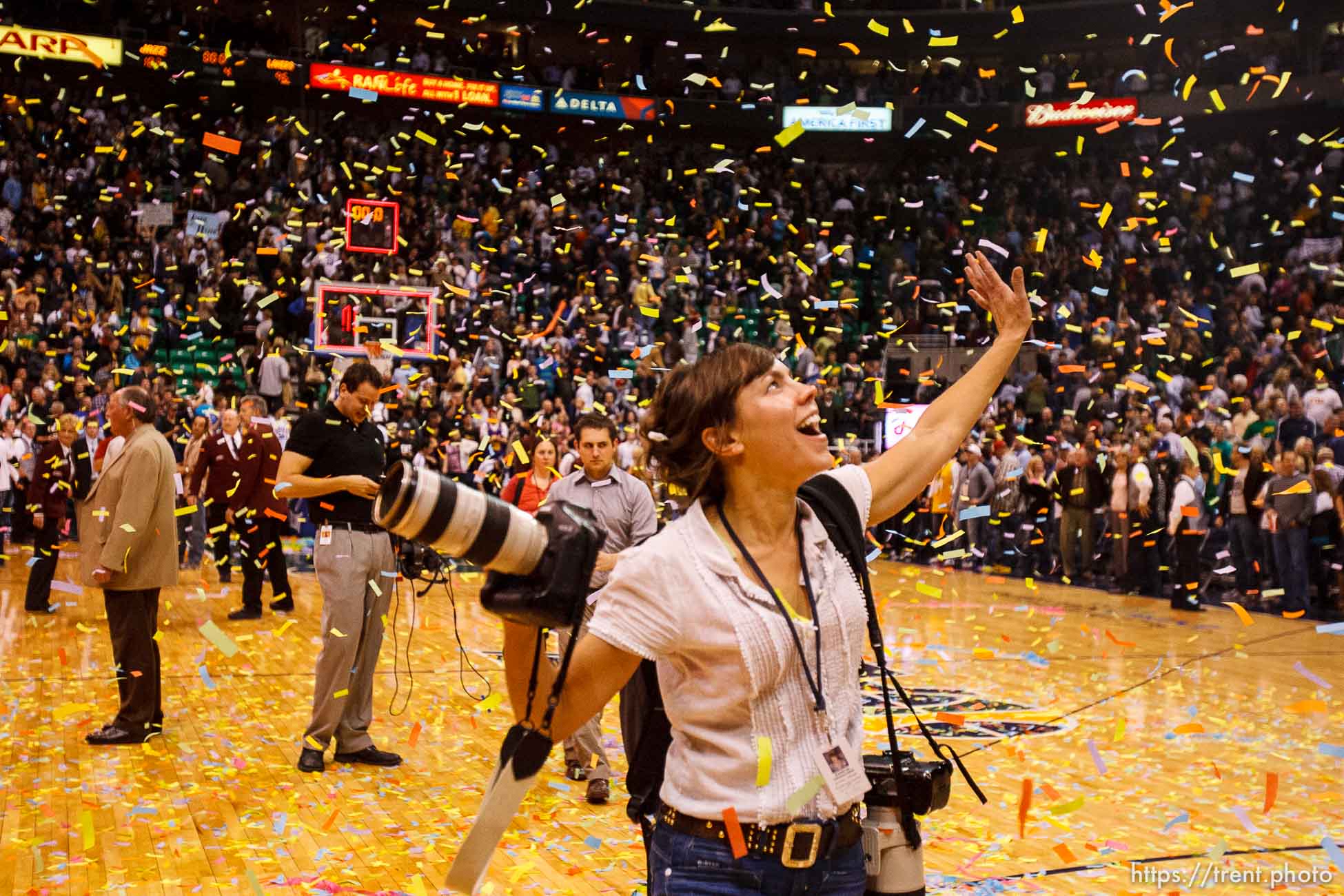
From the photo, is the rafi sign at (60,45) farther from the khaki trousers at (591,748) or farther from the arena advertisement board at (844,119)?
the khaki trousers at (591,748)

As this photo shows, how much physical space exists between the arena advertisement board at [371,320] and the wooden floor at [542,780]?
807 cm

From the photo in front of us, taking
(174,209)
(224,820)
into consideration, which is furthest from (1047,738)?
(174,209)

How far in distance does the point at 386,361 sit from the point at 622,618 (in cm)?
1648

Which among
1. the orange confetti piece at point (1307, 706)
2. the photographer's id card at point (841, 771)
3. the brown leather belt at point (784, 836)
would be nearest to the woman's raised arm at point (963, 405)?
the photographer's id card at point (841, 771)

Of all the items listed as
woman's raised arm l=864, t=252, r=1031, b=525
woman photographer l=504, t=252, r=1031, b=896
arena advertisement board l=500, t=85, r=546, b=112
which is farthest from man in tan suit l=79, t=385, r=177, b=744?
arena advertisement board l=500, t=85, r=546, b=112

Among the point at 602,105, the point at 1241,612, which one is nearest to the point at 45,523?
the point at 1241,612

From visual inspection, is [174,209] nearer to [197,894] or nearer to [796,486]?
[197,894]

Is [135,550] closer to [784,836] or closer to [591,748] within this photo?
[591,748]

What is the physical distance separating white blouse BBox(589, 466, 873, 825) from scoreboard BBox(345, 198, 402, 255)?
16.7 metres

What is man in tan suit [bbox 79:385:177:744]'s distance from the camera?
600 centimetres

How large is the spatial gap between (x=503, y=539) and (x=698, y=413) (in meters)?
0.55

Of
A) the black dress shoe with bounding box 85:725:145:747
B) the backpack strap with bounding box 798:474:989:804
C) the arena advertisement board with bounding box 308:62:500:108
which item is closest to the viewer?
the backpack strap with bounding box 798:474:989:804

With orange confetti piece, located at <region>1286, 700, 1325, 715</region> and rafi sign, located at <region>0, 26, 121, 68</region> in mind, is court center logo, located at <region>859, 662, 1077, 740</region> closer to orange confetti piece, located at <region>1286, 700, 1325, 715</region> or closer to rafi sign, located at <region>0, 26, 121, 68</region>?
orange confetti piece, located at <region>1286, 700, 1325, 715</region>

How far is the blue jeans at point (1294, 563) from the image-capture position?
1162 cm
